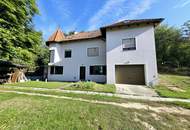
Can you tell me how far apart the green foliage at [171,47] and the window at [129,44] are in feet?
67.5

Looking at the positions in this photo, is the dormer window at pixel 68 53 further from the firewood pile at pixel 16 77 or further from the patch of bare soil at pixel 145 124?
the patch of bare soil at pixel 145 124

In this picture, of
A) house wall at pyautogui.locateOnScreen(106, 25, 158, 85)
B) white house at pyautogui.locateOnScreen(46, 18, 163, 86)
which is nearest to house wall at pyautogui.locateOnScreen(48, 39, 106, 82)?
white house at pyautogui.locateOnScreen(46, 18, 163, 86)

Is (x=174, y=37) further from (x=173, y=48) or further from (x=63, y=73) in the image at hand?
(x=63, y=73)

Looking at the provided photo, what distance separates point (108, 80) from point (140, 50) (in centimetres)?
526

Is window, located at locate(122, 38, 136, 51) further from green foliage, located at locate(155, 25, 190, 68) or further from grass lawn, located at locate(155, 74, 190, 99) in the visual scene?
green foliage, located at locate(155, 25, 190, 68)

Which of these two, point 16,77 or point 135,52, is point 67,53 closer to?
point 16,77

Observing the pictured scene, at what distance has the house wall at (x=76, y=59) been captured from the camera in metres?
16.6

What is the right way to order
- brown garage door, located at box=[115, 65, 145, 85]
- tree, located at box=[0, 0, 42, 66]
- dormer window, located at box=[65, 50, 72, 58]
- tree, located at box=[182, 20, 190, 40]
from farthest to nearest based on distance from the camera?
1. tree, located at box=[182, 20, 190, 40]
2. dormer window, located at box=[65, 50, 72, 58]
3. brown garage door, located at box=[115, 65, 145, 85]
4. tree, located at box=[0, 0, 42, 66]

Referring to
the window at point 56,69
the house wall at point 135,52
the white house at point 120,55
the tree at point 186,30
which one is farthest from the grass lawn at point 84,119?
Result: the tree at point 186,30

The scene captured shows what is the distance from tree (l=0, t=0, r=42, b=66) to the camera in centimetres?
945

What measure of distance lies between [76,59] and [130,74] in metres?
8.77

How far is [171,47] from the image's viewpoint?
1124 inches

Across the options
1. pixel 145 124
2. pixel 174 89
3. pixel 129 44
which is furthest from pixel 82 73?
pixel 145 124

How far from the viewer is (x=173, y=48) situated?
2842 centimetres
